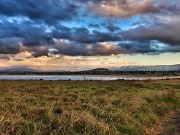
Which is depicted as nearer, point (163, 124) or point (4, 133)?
point (4, 133)

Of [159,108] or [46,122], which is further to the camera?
[159,108]

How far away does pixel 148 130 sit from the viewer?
49.4 feet

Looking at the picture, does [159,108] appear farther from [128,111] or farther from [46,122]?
[46,122]

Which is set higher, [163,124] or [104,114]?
[104,114]

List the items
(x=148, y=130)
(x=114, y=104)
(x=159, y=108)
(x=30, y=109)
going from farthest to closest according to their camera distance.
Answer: (x=159, y=108), (x=114, y=104), (x=148, y=130), (x=30, y=109)

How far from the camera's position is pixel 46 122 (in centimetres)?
1219

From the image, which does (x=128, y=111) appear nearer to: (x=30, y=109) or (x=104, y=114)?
(x=104, y=114)

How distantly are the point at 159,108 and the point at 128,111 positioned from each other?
18.2 ft

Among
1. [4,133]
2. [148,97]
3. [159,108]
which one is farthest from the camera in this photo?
[148,97]

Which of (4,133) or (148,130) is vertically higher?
(4,133)

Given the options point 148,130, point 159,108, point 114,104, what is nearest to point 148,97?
point 159,108

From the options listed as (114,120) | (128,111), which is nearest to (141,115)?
(128,111)

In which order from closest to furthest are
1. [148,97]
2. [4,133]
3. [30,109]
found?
[4,133] < [30,109] < [148,97]

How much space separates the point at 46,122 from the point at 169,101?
1683 cm
